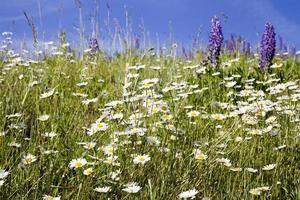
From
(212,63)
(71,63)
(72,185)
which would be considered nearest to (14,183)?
(72,185)

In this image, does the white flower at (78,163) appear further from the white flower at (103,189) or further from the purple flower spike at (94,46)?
the purple flower spike at (94,46)

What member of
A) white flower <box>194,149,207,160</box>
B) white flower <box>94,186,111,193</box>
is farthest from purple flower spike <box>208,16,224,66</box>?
white flower <box>94,186,111,193</box>

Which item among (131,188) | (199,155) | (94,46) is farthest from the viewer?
(94,46)

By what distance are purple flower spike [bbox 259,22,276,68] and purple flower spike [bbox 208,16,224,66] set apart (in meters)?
0.47

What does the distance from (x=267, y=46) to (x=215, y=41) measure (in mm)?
577

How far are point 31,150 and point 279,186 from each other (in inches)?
51.0

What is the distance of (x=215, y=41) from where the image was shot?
6.07 metres

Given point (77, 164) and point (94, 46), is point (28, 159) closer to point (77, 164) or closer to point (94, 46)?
point (77, 164)

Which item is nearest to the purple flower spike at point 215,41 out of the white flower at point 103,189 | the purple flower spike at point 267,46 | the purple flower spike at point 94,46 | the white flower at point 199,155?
the purple flower spike at point 267,46

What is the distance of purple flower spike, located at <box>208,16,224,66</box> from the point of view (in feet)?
19.6

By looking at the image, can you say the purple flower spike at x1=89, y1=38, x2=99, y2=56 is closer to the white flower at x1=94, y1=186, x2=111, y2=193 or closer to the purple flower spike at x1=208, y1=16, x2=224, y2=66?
the purple flower spike at x1=208, y1=16, x2=224, y2=66

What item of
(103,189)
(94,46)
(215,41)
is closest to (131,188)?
(103,189)

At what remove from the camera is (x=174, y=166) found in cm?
268

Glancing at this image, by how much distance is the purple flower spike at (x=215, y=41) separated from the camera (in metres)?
5.99
